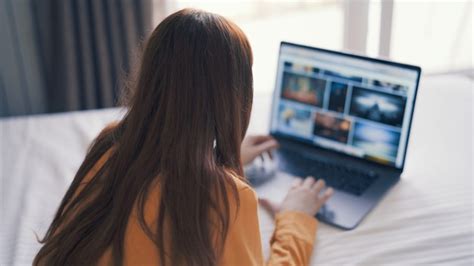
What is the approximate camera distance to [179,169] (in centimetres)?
85

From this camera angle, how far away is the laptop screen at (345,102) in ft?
4.39

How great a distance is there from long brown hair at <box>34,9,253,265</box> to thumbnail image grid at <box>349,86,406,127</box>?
541mm

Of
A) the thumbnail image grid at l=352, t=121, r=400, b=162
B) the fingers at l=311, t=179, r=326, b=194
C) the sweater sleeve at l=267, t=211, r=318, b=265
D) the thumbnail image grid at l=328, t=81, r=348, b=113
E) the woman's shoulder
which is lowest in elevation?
the sweater sleeve at l=267, t=211, r=318, b=265

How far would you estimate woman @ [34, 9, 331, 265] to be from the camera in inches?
33.6

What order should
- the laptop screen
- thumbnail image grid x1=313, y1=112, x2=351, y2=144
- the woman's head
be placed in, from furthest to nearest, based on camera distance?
thumbnail image grid x1=313, y1=112, x2=351, y2=144, the laptop screen, the woman's head

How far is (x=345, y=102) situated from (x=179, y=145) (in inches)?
26.4

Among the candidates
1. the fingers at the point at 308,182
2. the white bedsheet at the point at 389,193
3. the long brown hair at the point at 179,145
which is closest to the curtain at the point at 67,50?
the white bedsheet at the point at 389,193

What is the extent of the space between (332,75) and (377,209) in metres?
0.35

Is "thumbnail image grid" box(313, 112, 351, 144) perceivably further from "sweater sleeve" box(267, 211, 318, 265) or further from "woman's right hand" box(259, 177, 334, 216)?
"sweater sleeve" box(267, 211, 318, 265)

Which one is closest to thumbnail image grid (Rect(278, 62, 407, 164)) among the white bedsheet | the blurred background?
the white bedsheet

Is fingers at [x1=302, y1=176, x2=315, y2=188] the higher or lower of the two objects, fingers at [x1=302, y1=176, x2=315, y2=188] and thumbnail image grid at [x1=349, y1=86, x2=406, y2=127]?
the lower

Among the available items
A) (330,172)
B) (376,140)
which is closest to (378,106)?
(376,140)

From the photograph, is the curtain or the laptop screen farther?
the curtain

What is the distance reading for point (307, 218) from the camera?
1.19m
